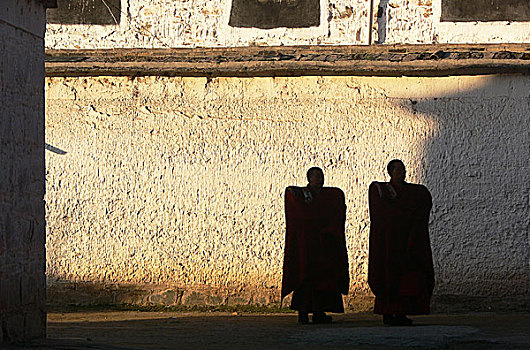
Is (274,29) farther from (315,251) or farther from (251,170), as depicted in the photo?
(315,251)

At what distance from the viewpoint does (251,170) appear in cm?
1068

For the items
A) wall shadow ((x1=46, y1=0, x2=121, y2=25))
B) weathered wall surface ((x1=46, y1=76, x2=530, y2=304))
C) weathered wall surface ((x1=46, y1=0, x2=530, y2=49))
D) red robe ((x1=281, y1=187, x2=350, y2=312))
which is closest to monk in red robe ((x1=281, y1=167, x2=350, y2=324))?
red robe ((x1=281, y1=187, x2=350, y2=312))

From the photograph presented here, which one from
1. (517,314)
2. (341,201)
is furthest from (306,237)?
(517,314)

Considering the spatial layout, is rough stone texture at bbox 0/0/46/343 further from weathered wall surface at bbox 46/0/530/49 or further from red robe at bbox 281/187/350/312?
weathered wall surface at bbox 46/0/530/49

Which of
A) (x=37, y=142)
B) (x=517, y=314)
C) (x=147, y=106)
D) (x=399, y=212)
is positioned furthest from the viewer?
(x=147, y=106)

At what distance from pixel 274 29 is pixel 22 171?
190 inches

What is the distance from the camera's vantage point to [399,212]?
905 centimetres

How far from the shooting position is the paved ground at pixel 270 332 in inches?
295

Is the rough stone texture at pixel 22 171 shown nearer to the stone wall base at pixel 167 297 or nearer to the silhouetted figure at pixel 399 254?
the silhouetted figure at pixel 399 254

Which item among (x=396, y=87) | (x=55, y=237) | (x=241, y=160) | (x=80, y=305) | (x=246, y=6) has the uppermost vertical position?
(x=246, y=6)

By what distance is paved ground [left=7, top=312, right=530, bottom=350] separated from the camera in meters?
7.48

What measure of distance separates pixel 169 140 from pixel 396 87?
7.60 feet

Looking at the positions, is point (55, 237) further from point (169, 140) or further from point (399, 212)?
point (399, 212)

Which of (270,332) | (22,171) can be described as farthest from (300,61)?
(22,171)
